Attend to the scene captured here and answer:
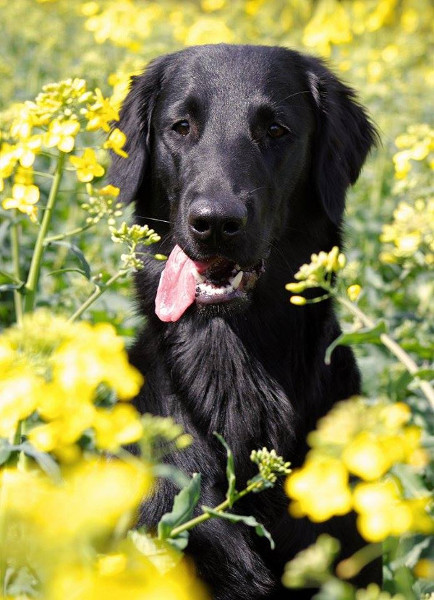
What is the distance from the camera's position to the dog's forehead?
292 cm

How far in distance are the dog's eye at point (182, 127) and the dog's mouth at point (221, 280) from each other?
1.65ft

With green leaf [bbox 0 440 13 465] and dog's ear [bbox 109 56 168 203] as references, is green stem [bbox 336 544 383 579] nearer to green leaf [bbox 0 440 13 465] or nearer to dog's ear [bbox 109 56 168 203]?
green leaf [bbox 0 440 13 465]

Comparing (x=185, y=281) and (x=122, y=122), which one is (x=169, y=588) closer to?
(x=185, y=281)

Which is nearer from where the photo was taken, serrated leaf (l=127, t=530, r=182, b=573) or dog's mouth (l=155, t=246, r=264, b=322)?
serrated leaf (l=127, t=530, r=182, b=573)

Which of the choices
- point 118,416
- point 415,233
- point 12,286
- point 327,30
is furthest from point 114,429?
point 327,30

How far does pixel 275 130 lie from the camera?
9.75 feet

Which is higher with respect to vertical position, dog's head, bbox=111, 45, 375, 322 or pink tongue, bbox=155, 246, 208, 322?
dog's head, bbox=111, 45, 375, 322

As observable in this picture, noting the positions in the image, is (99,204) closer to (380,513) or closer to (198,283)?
(198,283)

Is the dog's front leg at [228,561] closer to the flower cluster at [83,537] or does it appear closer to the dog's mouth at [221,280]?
the dog's mouth at [221,280]

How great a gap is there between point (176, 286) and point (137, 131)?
0.68 metres

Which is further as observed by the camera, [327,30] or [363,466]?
[327,30]

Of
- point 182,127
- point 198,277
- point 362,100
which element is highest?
point 182,127

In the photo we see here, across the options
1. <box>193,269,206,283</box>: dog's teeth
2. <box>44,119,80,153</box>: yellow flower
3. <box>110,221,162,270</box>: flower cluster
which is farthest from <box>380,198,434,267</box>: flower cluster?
<box>44,119,80,153</box>: yellow flower

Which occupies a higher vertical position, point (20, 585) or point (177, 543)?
point (177, 543)
